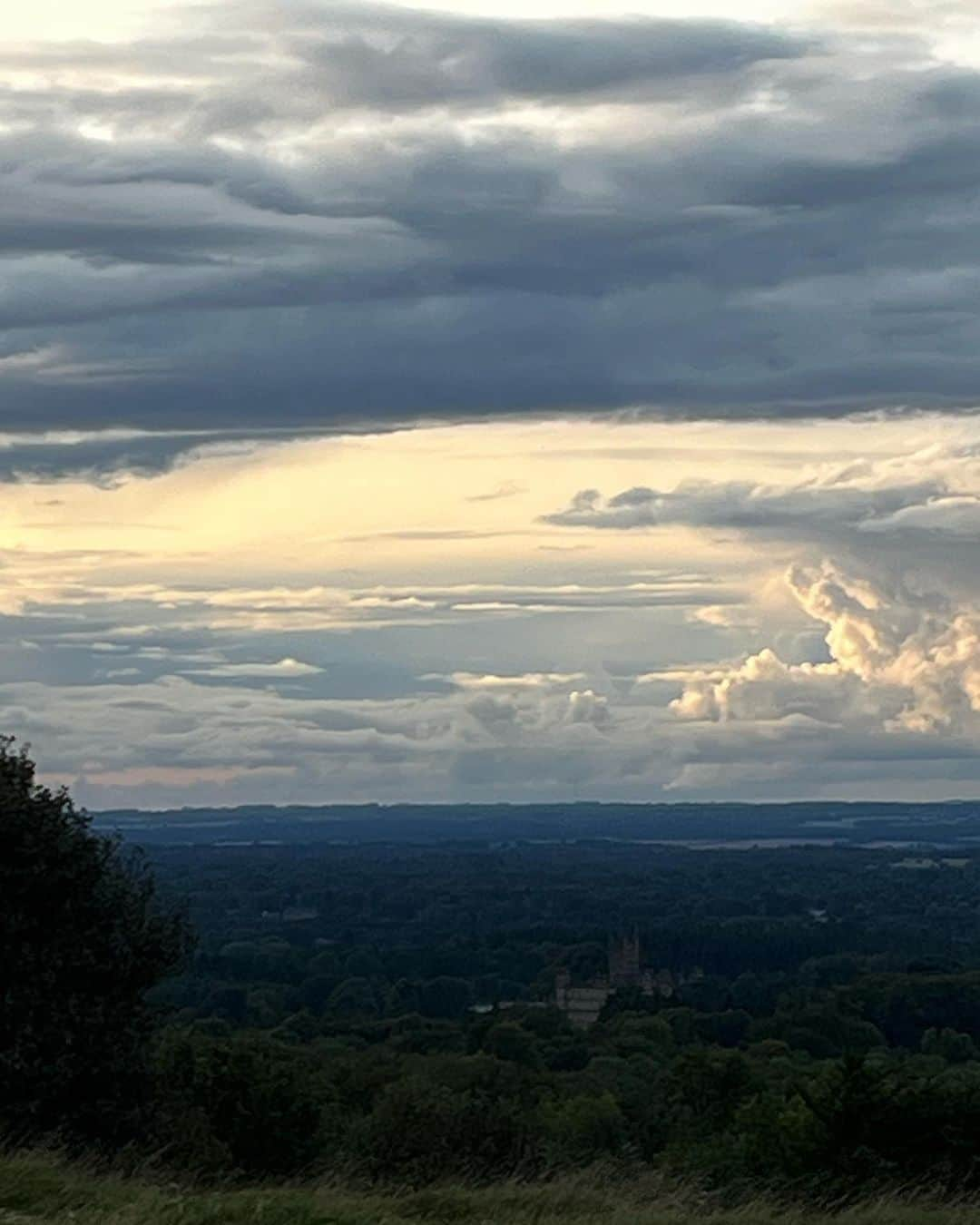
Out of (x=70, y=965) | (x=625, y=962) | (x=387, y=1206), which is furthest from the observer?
(x=625, y=962)

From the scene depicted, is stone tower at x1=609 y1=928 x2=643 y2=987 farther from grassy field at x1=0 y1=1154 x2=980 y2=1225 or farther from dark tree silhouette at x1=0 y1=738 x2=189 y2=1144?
grassy field at x1=0 y1=1154 x2=980 y2=1225

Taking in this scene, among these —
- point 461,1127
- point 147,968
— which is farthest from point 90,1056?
point 461,1127

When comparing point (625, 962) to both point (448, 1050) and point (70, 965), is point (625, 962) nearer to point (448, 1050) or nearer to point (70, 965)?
point (448, 1050)

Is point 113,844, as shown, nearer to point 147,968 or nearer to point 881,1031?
point 147,968

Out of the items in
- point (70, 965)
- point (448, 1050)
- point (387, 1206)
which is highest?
point (70, 965)

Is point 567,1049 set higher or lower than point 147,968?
lower

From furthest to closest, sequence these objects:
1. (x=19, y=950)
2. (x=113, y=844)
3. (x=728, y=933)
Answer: (x=728, y=933), (x=113, y=844), (x=19, y=950)

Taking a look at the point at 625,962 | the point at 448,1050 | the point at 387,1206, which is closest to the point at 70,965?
the point at 387,1206
